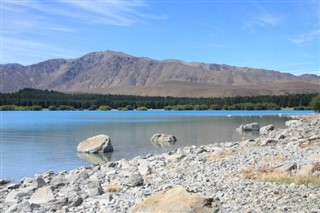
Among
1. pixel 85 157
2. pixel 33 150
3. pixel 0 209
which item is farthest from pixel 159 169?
pixel 33 150

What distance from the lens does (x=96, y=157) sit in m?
36.1

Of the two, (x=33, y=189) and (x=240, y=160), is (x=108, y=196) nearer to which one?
(x=33, y=189)

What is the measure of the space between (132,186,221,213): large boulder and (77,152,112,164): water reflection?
23487mm

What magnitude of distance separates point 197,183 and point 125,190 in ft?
8.91

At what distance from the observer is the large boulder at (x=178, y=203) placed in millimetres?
9266

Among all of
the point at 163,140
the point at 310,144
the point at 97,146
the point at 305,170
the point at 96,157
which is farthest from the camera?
the point at 163,140

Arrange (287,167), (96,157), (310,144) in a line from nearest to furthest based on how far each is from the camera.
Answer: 1. (287,167)
2. (310,144)
3. (96,157)

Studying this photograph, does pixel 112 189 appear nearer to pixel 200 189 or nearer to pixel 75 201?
pixel 75 201

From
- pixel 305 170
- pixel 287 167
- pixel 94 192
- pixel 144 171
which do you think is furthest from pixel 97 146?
pixel 305 170

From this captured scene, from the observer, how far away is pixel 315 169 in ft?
52.7

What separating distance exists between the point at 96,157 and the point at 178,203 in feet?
89.9

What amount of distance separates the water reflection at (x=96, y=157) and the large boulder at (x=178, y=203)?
23487 mm

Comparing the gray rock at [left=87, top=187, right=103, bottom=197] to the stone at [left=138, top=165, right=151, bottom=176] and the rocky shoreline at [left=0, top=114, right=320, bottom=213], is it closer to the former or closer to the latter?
the rocky shoreline at [left=0, top=114, right=320, bottom=213]

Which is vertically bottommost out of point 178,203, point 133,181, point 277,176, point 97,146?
point 97,146
